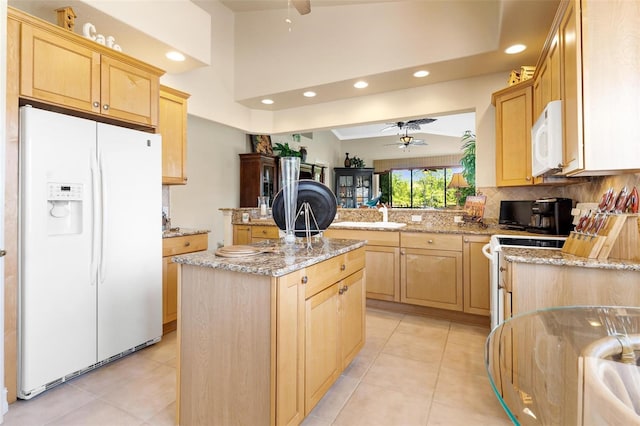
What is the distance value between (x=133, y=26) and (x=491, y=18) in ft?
9.94

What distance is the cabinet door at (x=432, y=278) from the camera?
302 centimetres

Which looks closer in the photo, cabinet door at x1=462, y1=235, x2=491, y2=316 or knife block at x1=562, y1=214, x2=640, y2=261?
knife block at x1=562, y1=214, x2=640, y2=261

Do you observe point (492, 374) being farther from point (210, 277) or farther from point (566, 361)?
point (210, 277)

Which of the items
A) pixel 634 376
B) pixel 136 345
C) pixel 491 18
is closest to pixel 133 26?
pixel 136 345

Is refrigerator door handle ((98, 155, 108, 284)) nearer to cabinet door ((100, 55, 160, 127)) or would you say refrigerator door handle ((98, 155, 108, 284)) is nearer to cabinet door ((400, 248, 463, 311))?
cabinet door ((100, 55, 160, 127))

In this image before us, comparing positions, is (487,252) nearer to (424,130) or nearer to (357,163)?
(424,130)

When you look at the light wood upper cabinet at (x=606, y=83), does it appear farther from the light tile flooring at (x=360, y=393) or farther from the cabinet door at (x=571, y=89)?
the light tile flooring at (x=360, y=393)

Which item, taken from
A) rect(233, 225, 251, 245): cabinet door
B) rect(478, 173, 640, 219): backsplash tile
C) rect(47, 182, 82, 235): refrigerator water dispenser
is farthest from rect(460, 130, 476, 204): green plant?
rect(47, 182, 82, 235): refrigerator water dispenser

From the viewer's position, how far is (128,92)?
7.73ft

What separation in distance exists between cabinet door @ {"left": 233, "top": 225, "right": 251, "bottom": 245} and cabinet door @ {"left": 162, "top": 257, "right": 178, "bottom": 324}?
1.82 m

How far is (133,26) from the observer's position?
8.05ft

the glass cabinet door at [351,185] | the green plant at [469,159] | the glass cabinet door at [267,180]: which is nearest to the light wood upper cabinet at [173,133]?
the glass cabinet door at [267,180]

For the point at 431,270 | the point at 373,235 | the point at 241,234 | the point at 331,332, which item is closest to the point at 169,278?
the point at 331,332

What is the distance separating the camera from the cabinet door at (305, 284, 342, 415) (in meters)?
1.53
